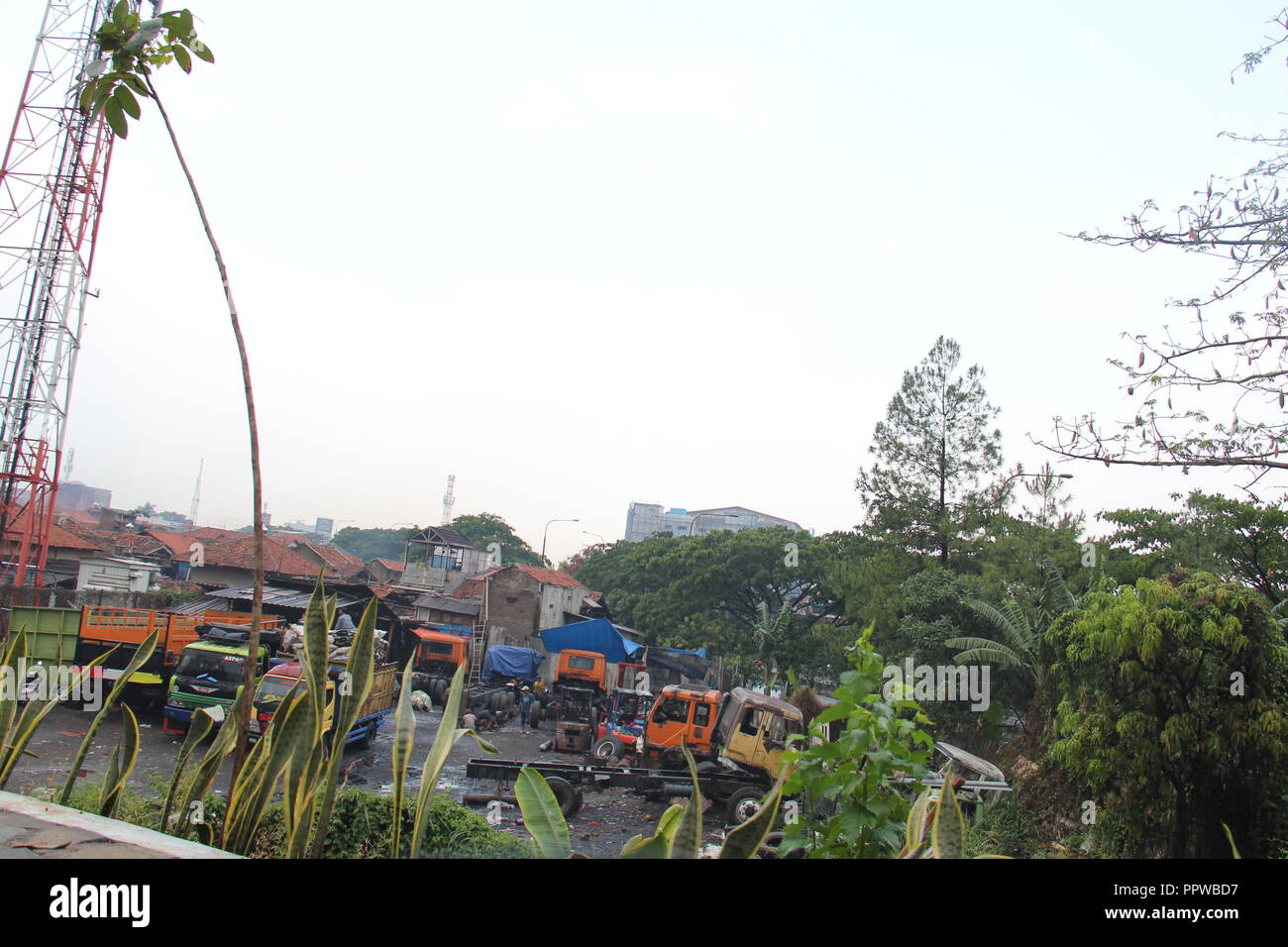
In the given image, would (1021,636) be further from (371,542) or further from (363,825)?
(371,542)

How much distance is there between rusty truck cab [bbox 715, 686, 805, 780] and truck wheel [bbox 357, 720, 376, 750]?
19.6ft

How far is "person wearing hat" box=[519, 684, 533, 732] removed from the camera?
1845 centimetres

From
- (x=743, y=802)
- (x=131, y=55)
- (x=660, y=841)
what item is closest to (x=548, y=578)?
(x=743, y=802)

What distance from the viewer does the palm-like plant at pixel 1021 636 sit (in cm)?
1445

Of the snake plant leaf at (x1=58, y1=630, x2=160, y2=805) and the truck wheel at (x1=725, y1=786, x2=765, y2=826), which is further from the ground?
the snake plant leaf at (x1=58, y1=630, x2=160, y2=805)

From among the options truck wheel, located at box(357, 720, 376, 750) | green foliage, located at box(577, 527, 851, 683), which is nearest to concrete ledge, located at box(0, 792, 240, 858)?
truck wheel, located at box(357, 720, 376, 750)

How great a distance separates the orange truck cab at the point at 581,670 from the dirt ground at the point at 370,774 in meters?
4.26

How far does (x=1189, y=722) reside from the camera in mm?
8055

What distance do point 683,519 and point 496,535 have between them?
4860 cm

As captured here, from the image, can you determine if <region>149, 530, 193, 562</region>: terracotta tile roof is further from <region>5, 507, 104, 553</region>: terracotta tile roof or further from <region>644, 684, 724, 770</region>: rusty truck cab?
<region>644, 684, 724, 770</region>: rusty truck cab

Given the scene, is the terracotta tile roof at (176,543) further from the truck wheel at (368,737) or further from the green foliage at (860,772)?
the green foliage at (860,772)
